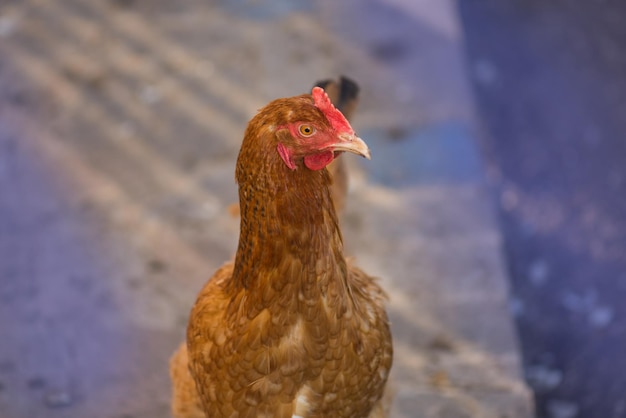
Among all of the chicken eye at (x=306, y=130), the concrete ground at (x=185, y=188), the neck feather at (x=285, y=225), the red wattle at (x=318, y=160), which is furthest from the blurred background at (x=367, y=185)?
the chicken eye at (x=306, y=130)

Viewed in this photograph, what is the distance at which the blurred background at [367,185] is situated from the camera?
135 inches

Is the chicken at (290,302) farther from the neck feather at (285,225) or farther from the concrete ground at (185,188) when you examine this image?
the concrete ground at (185,188)

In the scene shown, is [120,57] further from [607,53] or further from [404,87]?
[607,53]

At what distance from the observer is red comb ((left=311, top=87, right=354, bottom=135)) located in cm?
196

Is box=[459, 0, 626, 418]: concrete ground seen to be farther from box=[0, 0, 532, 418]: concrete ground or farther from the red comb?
the red comb

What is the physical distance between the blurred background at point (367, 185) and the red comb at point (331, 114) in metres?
1.35

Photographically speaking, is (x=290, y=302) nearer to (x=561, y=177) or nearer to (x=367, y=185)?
(x=367, y=185)

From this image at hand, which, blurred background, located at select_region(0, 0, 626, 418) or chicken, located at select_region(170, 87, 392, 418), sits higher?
blurred background, located at select_region(0, 0, 626, 418)

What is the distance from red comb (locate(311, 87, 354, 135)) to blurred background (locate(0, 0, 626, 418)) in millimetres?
1346

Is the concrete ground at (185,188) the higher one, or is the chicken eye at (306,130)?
the concrete ground at (185,188)

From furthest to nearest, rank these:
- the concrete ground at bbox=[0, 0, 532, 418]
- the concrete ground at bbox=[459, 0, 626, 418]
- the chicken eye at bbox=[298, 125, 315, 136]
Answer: the concrete ground at bbox=[459, 0, 626, 418] < the concrete ground at bbox=[0, 0, 532, 418] < the chicken eye at bbox=[298, 125, 315, 136]

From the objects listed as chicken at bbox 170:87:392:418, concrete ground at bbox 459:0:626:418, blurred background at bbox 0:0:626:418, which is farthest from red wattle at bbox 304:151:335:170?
concrete ground at bbox 459:0:626:418

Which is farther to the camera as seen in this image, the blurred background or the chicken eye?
the blurred background

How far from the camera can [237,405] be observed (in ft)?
7.21
